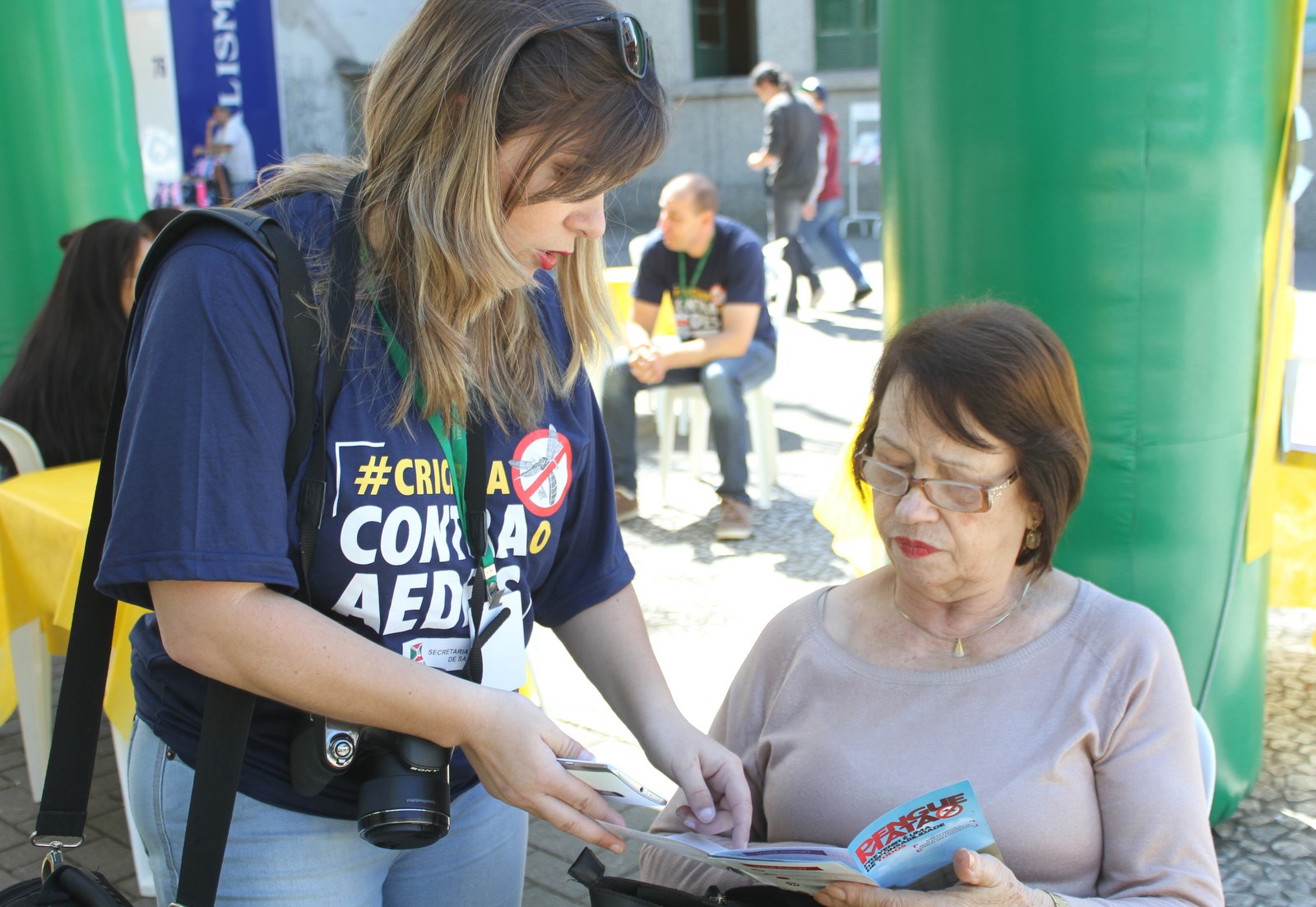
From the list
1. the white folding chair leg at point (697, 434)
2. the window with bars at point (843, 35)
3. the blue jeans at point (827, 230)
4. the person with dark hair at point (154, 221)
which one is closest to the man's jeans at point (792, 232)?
the blue jeans at point (827, 230)

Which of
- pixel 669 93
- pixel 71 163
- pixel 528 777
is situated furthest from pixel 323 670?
pixel 71 163

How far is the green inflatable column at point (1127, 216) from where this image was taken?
2.52 meters

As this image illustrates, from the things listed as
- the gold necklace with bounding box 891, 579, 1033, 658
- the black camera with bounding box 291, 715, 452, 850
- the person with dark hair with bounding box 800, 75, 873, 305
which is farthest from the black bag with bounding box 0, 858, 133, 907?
the person with dark hair with bounding box 800, 75, 873, 305

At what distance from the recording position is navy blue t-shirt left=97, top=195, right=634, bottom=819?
1166 millimetres

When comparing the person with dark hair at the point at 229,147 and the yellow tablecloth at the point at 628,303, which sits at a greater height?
the person with dark hair at the point at 229,147

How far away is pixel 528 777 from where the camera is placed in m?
1.29

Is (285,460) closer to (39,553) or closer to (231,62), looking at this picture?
(39,553)

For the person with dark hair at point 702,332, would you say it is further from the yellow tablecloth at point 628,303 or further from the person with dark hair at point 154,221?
the person with dark hair at point 154,221

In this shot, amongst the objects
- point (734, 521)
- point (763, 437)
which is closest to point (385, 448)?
point (734, 521)

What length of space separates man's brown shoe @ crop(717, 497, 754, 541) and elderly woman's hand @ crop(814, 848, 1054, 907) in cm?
405

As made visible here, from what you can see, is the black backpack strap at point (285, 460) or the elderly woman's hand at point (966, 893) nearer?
the black backpack strap at point (285, 460)

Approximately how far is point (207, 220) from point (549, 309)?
1.62 feet

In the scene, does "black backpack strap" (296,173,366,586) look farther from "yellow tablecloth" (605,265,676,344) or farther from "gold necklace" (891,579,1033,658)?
"yellow tablecloth" (605,265,676,344)

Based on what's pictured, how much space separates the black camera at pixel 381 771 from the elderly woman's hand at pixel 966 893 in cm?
49
